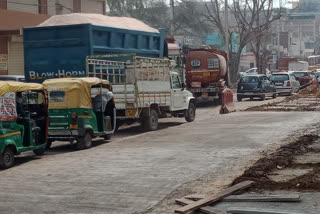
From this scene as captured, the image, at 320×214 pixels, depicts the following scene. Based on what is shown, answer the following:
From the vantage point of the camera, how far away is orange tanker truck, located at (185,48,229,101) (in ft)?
100

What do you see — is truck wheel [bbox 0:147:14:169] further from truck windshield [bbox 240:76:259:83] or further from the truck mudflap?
truck windshield [bbox 240:76:259:83]

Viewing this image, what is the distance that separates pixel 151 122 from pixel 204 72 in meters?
13.1

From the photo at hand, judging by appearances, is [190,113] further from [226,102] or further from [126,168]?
[126,168]

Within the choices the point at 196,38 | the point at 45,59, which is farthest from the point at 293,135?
the point at 196,38

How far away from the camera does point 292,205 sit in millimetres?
7488

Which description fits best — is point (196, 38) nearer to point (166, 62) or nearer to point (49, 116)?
point (166, 62)

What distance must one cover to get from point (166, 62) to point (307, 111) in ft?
24.9

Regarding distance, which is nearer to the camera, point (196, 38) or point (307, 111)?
point (307, 111)

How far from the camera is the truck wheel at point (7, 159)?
38.5ft

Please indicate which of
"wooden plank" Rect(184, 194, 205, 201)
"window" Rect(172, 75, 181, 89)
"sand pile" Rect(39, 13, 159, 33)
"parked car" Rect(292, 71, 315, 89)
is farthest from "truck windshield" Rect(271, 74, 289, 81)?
"wooden plank" Rect(184, 194, 205, 201)

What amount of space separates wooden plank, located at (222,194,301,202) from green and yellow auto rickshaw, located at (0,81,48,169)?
220 inches

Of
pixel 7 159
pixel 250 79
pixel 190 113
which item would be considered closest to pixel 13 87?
pixel 7 159

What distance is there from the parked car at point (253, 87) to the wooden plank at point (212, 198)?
25469 mm

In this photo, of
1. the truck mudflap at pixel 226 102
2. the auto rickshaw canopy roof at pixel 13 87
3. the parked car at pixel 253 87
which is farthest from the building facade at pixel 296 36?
the auto rickshaw canopy roof at pixel 13 87
